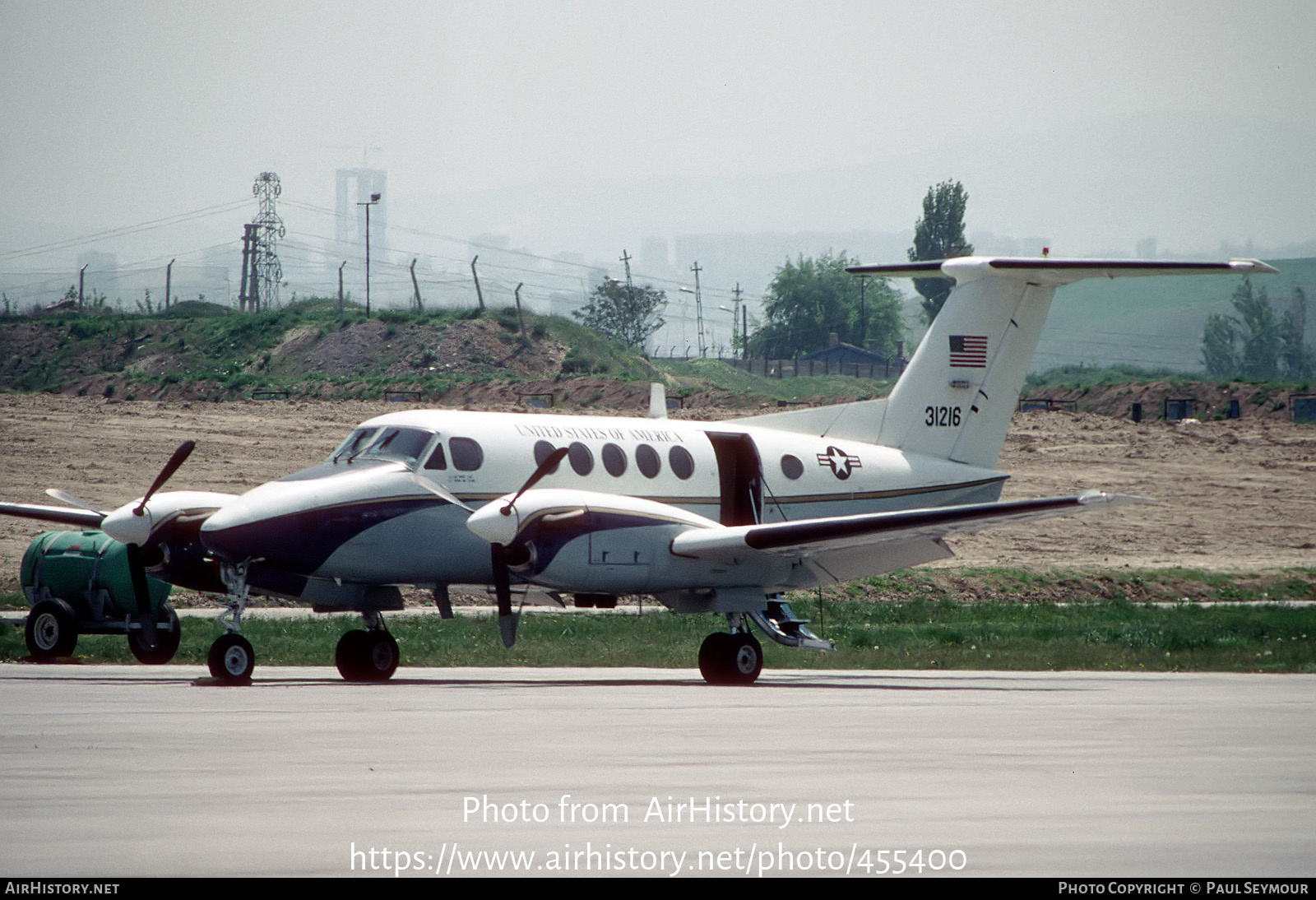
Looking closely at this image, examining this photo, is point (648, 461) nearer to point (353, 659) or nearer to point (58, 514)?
point (353, 659)

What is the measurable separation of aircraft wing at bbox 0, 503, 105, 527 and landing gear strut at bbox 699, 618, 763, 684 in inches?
368

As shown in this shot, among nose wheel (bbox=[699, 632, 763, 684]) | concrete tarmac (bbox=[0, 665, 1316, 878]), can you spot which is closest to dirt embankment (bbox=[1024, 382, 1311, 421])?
nose wheel (bbox=[699, 632, 763, 684])

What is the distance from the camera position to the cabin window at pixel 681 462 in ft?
71.8

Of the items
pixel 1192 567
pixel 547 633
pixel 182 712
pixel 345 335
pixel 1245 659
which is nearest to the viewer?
pixel 182 712

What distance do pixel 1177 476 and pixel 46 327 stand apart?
6600cm

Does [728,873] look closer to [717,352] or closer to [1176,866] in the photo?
[1176,866]

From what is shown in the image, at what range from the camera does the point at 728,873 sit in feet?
22.1

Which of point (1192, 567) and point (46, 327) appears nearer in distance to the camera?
point (1192, 567)

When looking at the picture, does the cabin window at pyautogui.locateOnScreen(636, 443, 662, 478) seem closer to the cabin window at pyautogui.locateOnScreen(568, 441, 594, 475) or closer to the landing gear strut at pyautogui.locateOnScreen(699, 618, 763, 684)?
the cabin window at pyautogui.locateOnScreen(568, 441, 594, 475)

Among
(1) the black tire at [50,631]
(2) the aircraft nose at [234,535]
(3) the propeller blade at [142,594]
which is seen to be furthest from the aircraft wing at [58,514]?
(2) the aircraft nose at [234,535]

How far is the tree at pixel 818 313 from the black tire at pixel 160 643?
125 metres

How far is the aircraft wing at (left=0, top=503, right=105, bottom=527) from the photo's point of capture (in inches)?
904

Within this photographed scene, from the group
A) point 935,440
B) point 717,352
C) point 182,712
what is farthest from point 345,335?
point 182,712

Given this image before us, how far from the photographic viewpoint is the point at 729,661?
65.4 feet
